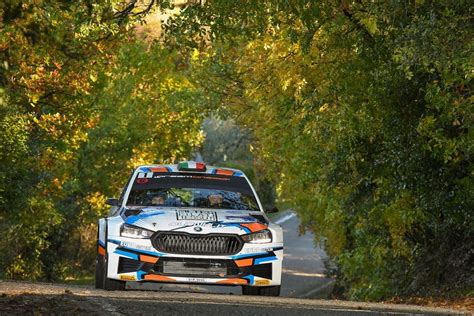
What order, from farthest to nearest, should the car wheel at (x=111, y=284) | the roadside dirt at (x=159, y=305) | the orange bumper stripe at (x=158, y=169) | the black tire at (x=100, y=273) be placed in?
the orange bumper stripe at (x=158, y=169), the black tire at (x=100, y=273), the car wheel at (x=111, y=284), the roadside dirt at (x=159, y=305)

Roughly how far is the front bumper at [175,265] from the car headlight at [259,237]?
0.21 feet

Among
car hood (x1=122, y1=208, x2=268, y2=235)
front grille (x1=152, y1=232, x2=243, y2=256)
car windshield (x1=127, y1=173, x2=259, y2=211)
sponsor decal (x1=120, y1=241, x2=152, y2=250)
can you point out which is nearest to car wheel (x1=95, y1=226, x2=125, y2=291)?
sponsor decal (x1=120, y1=241, x2=152, y2=250)

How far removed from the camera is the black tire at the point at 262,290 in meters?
16.5

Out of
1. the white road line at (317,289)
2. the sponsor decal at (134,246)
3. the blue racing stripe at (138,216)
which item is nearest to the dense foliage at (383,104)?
the blue racing stripe at (138,216)

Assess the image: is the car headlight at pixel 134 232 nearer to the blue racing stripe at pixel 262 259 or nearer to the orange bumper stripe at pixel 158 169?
the blue racing stripe at pixel 262 259

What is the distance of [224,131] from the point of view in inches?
3748

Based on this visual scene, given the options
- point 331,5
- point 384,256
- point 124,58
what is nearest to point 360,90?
point 331,5

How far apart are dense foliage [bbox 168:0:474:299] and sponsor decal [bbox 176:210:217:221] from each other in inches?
120

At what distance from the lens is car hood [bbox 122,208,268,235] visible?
1584 cm

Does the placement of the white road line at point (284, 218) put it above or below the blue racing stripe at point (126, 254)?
above

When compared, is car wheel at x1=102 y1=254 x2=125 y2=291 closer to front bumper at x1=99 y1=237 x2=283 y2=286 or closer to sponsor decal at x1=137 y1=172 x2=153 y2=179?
front bumper at x1=99 y1=237 x2=283 y2=286

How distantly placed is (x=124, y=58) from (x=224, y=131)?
145ft

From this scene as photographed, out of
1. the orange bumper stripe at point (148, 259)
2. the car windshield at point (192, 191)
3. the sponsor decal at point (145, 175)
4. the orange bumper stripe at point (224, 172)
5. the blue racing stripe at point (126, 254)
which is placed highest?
the orange bumper stripe at point (224, 172)

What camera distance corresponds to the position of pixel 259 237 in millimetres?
16109
